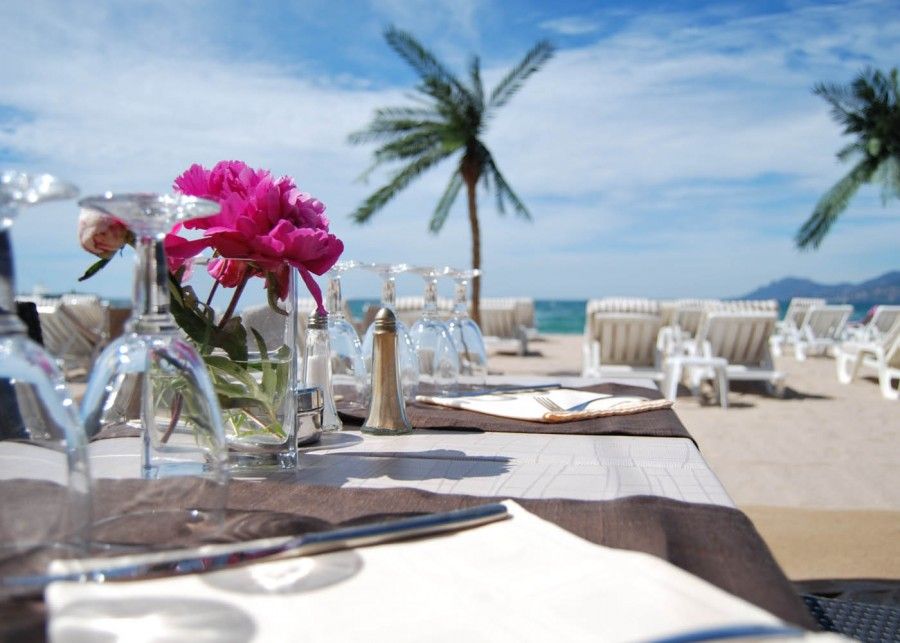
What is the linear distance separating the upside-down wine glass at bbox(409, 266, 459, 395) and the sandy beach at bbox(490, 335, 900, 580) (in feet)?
6.40

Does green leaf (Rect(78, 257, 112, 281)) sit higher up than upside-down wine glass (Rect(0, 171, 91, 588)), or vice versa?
green leaf (Rect(78, 257, 112, 281))

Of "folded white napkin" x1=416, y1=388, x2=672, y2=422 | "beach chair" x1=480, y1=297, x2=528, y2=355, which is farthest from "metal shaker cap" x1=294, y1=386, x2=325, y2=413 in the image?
"beach chair" x1=480, y1=297, x2=528, y2=355

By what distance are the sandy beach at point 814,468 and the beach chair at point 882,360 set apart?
20 centimetres

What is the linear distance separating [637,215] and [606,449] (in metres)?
54.1

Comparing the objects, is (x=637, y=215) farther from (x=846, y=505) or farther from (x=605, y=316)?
Result: (x=846, y=505)

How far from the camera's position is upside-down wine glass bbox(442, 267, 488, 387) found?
2.10 m

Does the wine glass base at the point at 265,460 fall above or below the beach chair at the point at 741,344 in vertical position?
above

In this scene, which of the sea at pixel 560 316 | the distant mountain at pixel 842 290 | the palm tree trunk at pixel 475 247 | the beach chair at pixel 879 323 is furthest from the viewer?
the distant mountain at pixel 842 290

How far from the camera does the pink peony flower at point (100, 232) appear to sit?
1.13m

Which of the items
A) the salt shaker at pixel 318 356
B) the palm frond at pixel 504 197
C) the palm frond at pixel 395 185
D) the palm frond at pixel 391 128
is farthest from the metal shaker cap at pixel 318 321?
the palm frond at pixel 504 197

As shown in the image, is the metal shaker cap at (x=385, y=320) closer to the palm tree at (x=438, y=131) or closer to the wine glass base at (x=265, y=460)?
the wine glass base at (x=265, y=460)

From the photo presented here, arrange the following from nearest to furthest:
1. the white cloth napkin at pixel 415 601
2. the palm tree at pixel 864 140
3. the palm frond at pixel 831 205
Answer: the white cloth napkin at pixel 415 601
the palm tree at pixel 864 140
the palm frond at pixel 831 205

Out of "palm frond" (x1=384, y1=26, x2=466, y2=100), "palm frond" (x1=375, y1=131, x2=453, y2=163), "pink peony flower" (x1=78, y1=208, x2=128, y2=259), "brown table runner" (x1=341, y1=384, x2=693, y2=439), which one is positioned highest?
"palm frond" (x1=384, y1=26, x2=466, y2=100)

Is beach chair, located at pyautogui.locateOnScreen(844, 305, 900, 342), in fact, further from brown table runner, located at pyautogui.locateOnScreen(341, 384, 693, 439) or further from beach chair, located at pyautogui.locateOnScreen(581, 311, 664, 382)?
brown table runner, located at pyautogui.locateOnScreen(341, 384, 693, 439)
